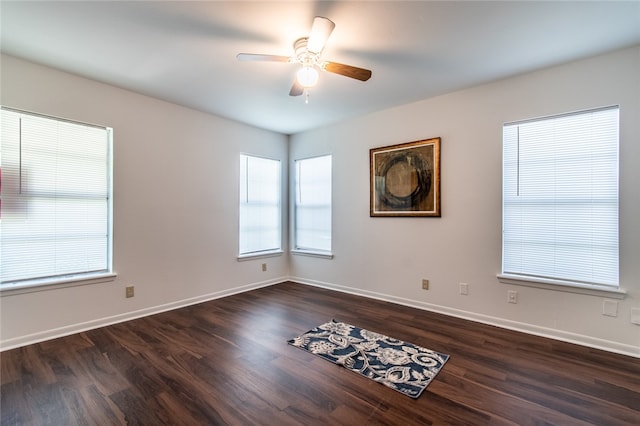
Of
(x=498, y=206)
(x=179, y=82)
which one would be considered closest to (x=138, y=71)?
(x=179, y=82)

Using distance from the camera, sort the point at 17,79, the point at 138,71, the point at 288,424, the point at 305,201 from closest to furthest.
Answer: the point at 288,424
the point at 17,79
the point at 138,71
the point at 305,201

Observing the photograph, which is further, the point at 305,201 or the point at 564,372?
the point at 305,201

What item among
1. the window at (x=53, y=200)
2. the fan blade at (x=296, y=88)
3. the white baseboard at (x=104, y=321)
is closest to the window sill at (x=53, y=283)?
the window at (x=53, y=200)

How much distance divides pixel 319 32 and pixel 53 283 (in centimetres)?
321

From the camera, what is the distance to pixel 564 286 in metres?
2.64

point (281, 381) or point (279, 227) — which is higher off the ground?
point (279, 227)

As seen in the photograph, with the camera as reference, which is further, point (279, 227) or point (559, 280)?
point (279, 227)

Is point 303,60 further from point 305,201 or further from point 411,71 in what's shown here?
point 305,201

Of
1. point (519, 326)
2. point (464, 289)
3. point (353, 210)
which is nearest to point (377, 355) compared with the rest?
point (464, 289)

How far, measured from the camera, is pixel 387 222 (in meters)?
3.80

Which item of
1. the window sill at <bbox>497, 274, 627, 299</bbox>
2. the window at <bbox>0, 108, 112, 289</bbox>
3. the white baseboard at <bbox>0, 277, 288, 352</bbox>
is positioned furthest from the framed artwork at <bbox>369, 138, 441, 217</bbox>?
the window at <bbox>0, 108, 112, 289</bbox>


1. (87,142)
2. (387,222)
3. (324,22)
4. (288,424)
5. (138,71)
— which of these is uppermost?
(138,71)

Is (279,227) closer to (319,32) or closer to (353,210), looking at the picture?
(353,210)

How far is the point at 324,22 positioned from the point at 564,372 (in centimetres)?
298
